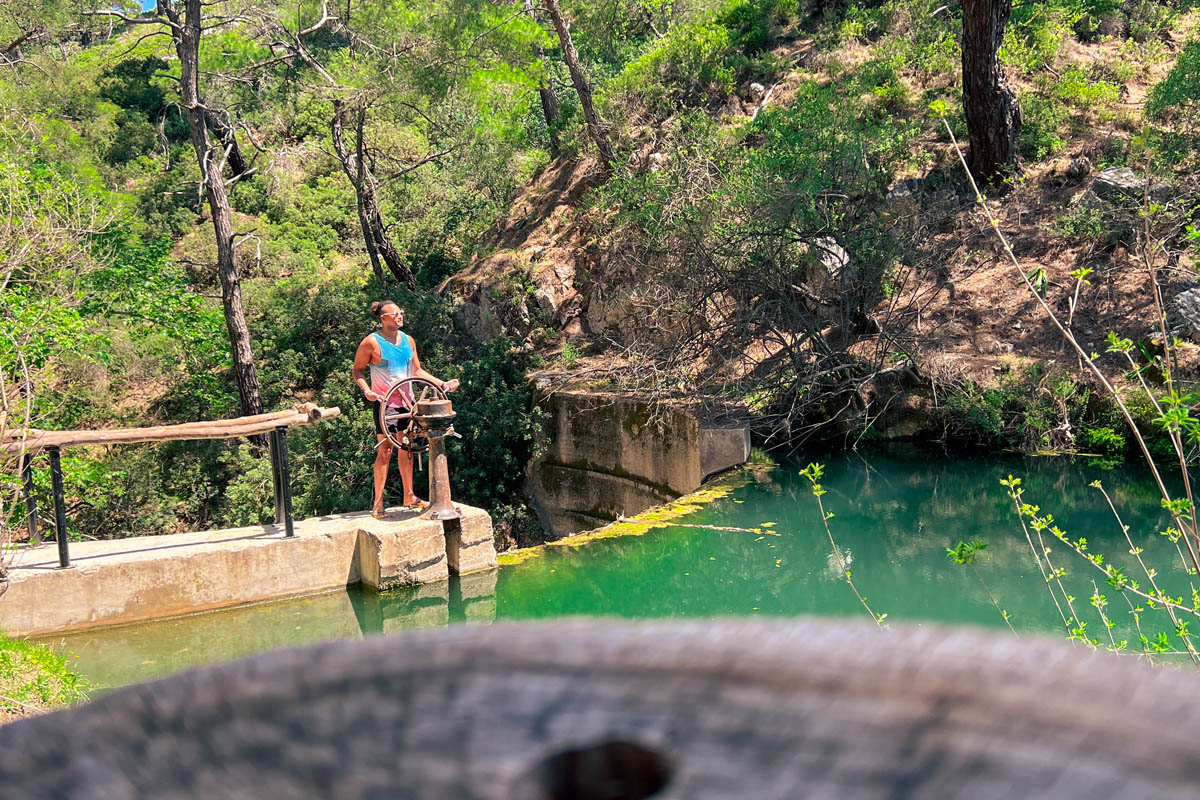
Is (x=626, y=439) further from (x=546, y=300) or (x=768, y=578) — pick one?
(x=768, y=578)

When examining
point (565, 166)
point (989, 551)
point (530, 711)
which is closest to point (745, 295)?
point (989, 551)

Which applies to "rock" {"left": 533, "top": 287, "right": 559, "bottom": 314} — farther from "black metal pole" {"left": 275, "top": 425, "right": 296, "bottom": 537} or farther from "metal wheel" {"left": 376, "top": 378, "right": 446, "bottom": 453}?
"black metal pole" {"left": 275, "top": 425, "right": 296, "bottom": 537}

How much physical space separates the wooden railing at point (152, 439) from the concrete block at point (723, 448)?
3738 mm

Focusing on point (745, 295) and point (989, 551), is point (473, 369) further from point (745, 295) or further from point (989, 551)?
point (989, 551)

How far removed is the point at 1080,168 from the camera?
446 inches

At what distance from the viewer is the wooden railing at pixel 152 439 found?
582 centimetres

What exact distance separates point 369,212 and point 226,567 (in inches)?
407

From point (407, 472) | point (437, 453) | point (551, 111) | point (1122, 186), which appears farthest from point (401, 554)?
point (551, 111)

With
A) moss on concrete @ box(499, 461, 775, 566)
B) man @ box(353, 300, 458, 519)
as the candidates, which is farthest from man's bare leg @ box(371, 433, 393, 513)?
moss on concrete @ box(499, 461, 775, 566)

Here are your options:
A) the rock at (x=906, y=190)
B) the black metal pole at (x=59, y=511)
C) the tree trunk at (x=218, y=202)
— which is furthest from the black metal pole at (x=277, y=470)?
the rock at (x=906, y=190)

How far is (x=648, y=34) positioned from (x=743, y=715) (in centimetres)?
2053

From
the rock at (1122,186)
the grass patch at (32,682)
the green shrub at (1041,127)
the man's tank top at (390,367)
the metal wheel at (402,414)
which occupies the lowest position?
the grass patch at (32,682)

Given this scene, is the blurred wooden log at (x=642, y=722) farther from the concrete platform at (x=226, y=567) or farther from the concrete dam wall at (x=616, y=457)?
the concrete dam wall at (x=616, y=457)

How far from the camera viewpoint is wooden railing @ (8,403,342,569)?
5824 mm
